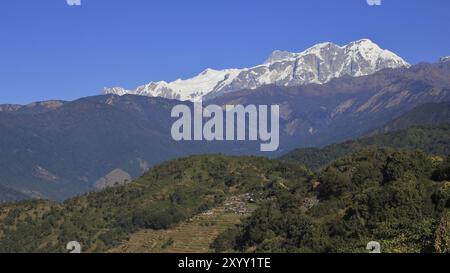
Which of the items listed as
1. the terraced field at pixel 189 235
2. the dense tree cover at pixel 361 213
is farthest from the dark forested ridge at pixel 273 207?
the terraced field at pixel 189 235

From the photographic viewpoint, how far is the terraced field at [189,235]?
87194 millimetres

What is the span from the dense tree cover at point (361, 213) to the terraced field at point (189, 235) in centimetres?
490

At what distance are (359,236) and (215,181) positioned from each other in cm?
6540

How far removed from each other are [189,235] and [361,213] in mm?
34145

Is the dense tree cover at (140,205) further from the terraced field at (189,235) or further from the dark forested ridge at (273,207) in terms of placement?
the terraced field at (189,235)

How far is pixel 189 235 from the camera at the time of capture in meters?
93.6

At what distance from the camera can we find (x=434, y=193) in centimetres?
6450

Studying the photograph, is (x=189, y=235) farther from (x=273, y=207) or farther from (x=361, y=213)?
(x=361, y=213)

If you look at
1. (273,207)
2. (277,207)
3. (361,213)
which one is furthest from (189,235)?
(361,213)

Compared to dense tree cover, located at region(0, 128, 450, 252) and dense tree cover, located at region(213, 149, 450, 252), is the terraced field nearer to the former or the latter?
dense tree cover, located at region(0, 128, 450, 252)

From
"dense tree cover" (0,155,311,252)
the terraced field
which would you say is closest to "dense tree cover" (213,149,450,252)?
the terraced field

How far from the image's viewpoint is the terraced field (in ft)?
286

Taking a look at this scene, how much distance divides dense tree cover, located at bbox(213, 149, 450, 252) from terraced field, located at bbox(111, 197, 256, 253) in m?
4.90

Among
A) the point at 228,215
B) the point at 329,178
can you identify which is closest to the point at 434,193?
the point at 329,178
